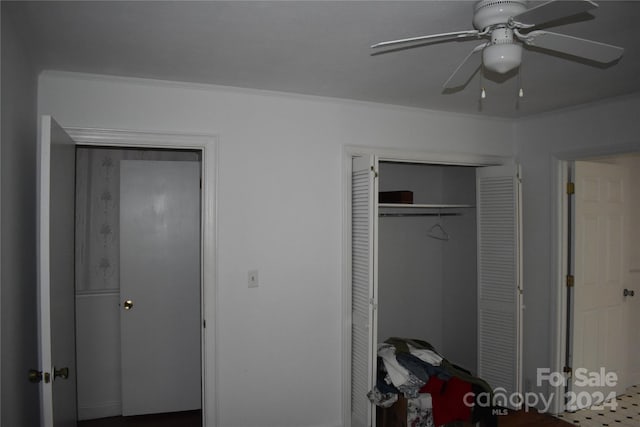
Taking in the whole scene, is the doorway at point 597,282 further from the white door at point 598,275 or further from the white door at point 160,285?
the white door at point 160,285

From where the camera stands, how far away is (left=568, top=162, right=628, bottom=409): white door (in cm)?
338

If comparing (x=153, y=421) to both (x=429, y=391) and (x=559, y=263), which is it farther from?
(x=559, y=263)

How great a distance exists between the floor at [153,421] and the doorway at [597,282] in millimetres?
3046

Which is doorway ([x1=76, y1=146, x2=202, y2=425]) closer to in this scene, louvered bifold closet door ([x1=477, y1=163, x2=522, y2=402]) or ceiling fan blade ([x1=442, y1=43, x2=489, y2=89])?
ceiling fan blade ([x1=442, y1=43, x2=489, y2=89])

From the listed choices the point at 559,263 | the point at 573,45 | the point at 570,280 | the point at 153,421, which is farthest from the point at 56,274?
the point at 570,280

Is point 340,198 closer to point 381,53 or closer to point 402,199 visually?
point 402,199

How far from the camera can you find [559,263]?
332 centimetres

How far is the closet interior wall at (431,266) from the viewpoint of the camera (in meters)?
3.99

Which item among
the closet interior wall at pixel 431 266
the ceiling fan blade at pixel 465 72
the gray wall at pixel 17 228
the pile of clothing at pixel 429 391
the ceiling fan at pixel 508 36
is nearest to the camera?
the ceiling fan at pixel 508 36

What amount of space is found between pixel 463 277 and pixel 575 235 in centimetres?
107

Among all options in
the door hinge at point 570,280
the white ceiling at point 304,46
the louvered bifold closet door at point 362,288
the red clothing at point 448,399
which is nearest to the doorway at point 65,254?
the white ceiling at point 304,46

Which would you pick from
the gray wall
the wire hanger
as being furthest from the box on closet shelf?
the gray wall

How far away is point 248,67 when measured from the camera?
2287 millimetres

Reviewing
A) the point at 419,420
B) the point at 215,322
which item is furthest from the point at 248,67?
the point at 419,420
